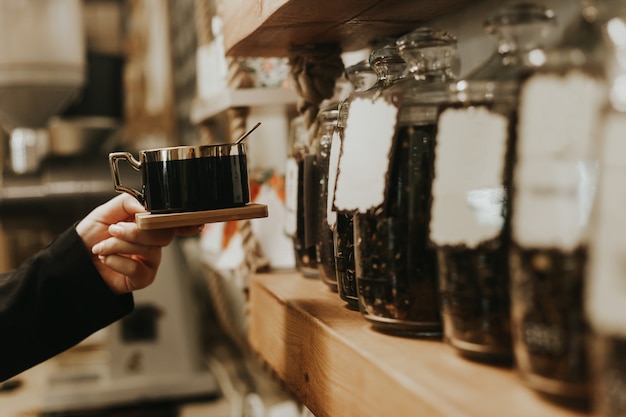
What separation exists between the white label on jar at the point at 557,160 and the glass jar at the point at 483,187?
0.17 feet

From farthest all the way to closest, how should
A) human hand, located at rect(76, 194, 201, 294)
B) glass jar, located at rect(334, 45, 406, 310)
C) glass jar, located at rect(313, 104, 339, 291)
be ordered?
human hand, located at rect(76, 194, 201, 294), glass jar, located at rect(313, 104, 339, 291), glass jar, located at rect(334, 45, 406, 310)

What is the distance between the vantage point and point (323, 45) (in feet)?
3.70

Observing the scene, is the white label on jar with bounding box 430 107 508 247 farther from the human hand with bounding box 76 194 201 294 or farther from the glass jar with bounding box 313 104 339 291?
the human hand with bounding box 76 194 201 294

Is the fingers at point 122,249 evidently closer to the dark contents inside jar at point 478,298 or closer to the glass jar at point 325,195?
the glass jar at point 325,195

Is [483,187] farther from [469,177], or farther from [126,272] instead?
[126,272]

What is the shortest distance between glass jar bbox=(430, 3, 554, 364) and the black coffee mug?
0.39 metres

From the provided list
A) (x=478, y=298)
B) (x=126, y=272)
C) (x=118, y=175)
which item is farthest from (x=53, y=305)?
(x=478, y=298)

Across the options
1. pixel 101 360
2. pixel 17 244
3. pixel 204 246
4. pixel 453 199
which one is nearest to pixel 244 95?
pixel 204 246

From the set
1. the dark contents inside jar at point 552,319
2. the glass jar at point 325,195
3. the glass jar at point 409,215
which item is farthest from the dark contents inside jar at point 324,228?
the dark contents inside jar at point 552,319

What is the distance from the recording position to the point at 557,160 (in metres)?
0.47

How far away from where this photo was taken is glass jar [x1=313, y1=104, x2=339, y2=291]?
3.18 ft

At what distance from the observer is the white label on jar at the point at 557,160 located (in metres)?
0.46

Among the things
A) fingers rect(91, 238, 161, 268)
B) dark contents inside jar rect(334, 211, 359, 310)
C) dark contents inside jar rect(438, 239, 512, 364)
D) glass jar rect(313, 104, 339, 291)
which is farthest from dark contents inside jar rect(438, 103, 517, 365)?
fingers rect(91, 238, 161, 268)

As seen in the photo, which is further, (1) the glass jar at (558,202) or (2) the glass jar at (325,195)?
(2) the glass jar at (325,195)
